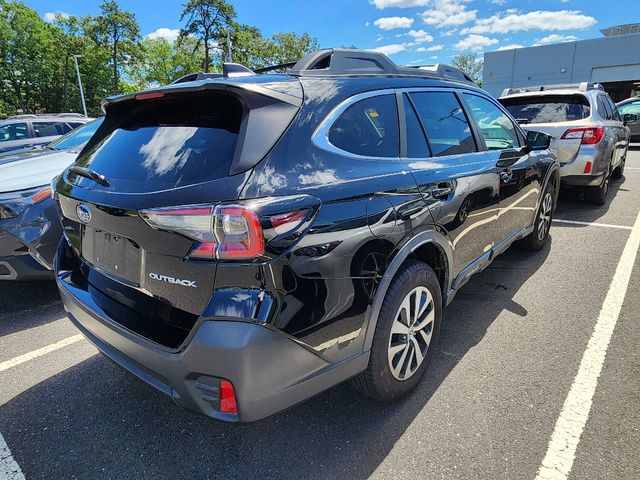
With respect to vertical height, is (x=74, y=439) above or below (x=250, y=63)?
below

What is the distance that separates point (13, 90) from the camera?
36250mm

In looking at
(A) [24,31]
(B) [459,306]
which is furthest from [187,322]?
(A) [24,31]

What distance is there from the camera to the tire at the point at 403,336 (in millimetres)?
2117

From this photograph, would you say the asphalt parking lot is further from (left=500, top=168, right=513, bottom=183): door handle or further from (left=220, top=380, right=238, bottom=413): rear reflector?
(left=500, top=168, right=513, bottom=183): door handle

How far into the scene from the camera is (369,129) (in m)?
2.19

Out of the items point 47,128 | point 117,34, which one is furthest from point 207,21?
point 47,128

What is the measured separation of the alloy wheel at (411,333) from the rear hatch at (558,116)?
4.50 meters

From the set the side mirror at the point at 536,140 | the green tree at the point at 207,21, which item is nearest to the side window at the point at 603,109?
the side mirror at the point at 536,140

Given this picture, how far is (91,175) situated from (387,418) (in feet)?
6.57

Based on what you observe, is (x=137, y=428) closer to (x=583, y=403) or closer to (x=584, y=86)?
(x=583, y=403)

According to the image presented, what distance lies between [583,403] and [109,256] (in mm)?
2657

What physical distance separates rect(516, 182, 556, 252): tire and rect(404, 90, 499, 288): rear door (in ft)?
5.06

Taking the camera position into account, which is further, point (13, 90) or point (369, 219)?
point (13, 90)

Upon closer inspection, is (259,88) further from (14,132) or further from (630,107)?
(630,107)
